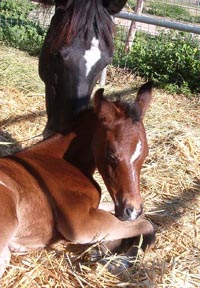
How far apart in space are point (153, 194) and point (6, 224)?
1.50 m

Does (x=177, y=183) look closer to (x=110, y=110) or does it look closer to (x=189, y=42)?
(x=110, y=110)

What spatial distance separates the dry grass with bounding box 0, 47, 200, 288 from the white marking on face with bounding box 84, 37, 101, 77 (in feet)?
3.15

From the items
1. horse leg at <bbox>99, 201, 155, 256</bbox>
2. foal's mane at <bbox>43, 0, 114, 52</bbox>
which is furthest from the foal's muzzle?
foal's mane at <bbox>43, 0, 114, 52</bbox>

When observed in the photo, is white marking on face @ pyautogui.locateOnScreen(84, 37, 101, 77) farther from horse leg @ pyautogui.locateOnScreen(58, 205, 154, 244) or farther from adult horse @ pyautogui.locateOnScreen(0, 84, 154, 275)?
horse leg @ pyautogui.locateOnScreen(58, 205, 154, 244)

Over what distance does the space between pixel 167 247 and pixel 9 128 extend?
2.24 m

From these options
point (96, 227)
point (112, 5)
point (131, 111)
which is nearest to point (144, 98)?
point (131, 111)

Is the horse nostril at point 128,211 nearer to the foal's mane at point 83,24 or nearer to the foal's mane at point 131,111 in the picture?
the foal's mane at point 131,111

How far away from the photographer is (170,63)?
6.88 m

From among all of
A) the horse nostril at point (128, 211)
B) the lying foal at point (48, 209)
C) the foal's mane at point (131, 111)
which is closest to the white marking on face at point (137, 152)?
the foal's mane at point (131, 111)

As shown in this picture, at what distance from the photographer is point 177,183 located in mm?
3934

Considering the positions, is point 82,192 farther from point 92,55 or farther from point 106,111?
point 92,55

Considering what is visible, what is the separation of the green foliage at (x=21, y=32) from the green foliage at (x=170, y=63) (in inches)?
54.1

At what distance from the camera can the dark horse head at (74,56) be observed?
134 inches

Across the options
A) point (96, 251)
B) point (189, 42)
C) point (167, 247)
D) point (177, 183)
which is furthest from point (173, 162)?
point (189, 42)
